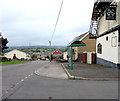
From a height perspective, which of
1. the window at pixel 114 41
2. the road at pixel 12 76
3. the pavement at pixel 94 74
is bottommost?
the road at pixel 12 76

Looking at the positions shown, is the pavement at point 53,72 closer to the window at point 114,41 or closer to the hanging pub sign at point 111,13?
the window at point 114,41

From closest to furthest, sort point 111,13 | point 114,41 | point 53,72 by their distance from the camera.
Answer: point 53,72 < point 111,13 < point 114,41

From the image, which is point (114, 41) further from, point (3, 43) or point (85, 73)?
point (3, 43)

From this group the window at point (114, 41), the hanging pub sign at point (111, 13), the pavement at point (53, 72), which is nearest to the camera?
the pavement at point (53, 72)

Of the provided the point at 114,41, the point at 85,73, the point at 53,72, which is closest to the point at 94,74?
the point at 85,73

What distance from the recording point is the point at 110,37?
53.6 feet

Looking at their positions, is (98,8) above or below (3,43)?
above

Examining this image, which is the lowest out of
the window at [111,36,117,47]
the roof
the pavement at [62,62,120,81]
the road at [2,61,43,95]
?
the road at [2,61,43,95]

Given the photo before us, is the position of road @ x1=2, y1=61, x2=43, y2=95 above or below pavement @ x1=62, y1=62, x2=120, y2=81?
below

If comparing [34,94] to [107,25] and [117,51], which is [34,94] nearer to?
[117,51]

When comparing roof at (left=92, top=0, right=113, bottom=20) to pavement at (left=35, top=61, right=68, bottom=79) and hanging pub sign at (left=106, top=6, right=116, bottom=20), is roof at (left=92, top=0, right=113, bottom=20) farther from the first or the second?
pavement at (left=35, top=61, right=68, bottom=79)

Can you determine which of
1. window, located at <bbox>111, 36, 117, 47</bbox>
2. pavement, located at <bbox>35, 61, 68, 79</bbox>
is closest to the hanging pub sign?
window, located at <bbox>111, 36, 117, 47</bbox>

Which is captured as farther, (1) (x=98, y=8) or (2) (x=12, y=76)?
(1) (x=98, y=8)

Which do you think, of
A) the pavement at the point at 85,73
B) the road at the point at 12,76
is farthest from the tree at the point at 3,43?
the pavement at the point at 85,73
